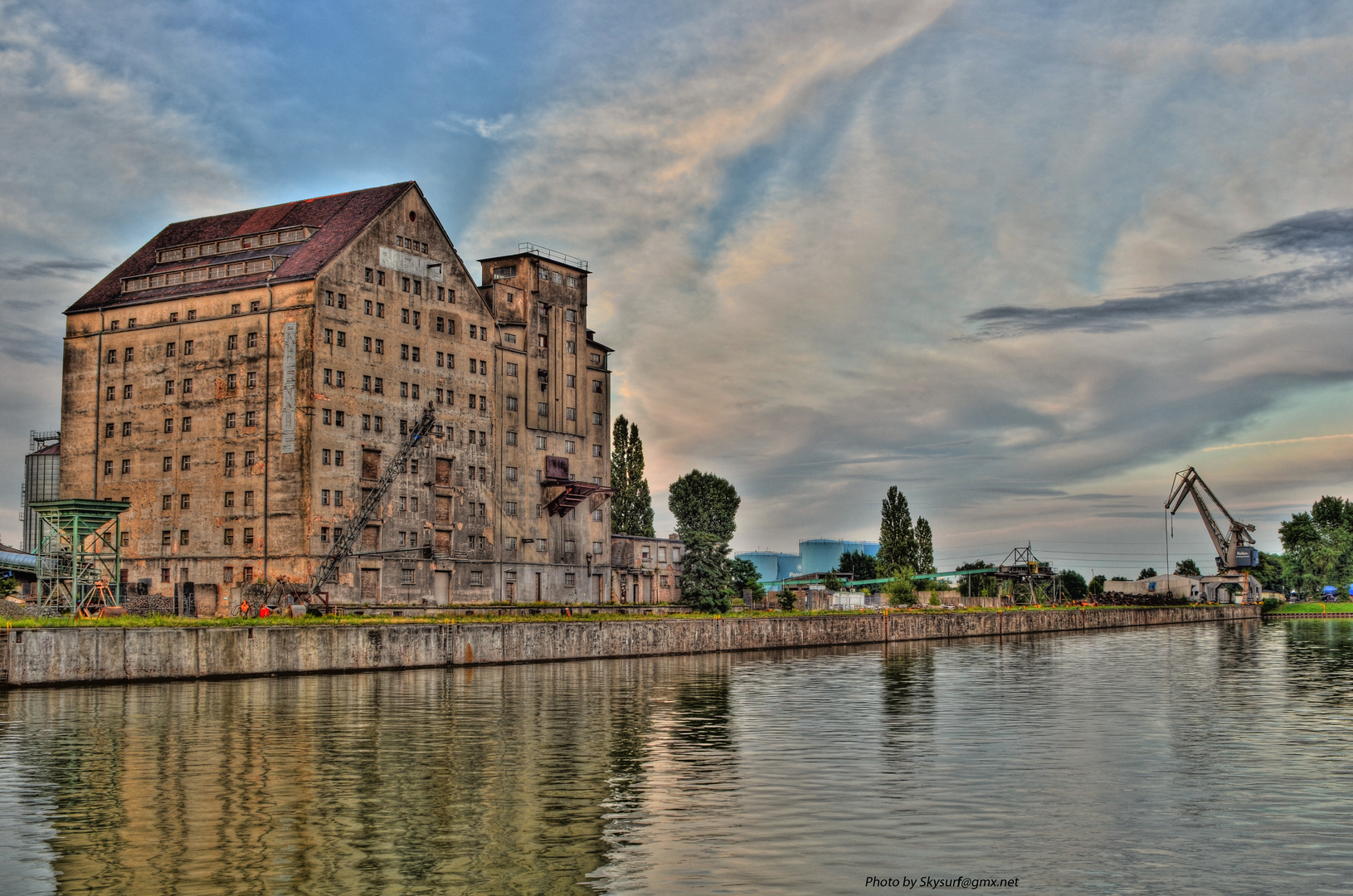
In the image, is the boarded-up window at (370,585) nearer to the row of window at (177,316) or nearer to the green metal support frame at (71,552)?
the green metal support frame at (71,552)

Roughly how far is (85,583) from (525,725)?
44.9 metres

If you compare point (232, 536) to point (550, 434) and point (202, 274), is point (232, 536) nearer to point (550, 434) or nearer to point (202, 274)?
point (202, 274)

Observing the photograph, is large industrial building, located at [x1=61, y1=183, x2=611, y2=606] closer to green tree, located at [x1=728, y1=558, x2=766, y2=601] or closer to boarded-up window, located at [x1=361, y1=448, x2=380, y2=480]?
boarded-up window, located at [x1=361, y1=448, x2=380, y2=480]

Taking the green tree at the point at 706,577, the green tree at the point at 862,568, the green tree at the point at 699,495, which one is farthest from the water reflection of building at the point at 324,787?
the green tree at the point at 862,568

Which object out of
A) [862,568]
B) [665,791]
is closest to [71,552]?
[665,791]

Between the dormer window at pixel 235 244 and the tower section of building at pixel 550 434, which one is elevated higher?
the dormer window at pixel 235 244

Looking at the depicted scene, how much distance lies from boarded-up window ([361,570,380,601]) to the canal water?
34.0 meters

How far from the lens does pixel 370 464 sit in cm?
8844

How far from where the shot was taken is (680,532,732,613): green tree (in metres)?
96.8

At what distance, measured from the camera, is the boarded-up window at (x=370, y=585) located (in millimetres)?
Answer: 86312

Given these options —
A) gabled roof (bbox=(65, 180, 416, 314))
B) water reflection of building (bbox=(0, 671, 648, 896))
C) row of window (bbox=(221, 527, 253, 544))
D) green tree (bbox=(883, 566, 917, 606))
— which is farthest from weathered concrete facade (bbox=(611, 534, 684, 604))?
water reflection of building (bbox=(0, 671, 648, 896))

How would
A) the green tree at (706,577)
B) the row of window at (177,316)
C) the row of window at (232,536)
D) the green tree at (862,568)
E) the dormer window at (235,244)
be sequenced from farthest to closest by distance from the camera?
the green tree at (862,568)
the green tree at (706,577)
the dormer window at (235,244)
the row of window at (177,316)
the row of window at (232,536)

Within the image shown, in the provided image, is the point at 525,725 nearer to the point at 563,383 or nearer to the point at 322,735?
the point at 322,735

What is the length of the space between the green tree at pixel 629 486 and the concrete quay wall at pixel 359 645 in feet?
133
